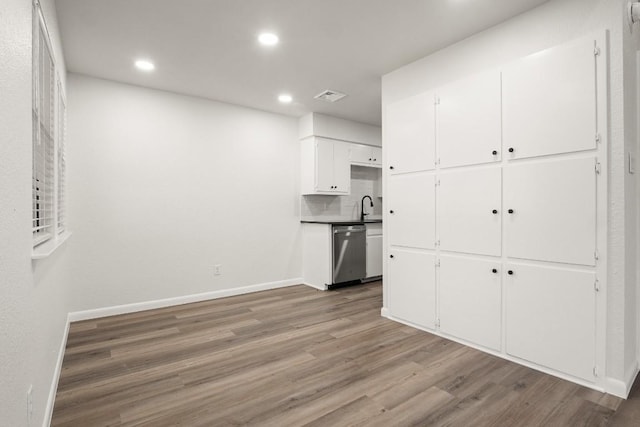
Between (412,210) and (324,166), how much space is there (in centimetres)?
208

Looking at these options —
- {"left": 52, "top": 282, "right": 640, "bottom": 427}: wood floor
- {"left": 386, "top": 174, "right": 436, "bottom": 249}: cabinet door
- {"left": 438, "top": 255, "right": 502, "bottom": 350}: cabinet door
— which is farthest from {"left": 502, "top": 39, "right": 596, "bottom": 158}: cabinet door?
{"left": 52, "top": 282, "right": 640, "bottom": 427}: wood floor

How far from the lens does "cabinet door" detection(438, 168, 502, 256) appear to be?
8.38 ft

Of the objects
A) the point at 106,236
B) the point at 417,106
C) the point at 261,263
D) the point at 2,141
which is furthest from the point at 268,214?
the point at 2,141

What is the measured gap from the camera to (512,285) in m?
2.45

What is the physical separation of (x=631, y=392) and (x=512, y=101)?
2.04 metres

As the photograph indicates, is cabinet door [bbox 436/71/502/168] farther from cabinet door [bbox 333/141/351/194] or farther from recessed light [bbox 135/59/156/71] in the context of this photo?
recessed light [bbox 135/59/156/71]

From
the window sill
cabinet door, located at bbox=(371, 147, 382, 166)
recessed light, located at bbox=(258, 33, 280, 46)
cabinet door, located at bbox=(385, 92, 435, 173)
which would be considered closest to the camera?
Answer: the window sill

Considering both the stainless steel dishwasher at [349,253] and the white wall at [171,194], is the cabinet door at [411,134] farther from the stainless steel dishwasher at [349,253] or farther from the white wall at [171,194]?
the white wall at [171,194]

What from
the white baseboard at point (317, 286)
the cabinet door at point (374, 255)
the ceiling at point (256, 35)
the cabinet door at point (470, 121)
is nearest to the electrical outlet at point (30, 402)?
the ceiling at point (256, 35)

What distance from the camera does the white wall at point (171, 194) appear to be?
11.5ft

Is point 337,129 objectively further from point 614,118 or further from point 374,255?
point 614,118

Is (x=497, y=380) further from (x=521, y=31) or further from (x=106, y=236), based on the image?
(x=106, y=236)

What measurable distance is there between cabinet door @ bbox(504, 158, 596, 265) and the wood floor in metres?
0.86

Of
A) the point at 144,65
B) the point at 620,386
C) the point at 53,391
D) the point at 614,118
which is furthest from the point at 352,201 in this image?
the point at 53,391
